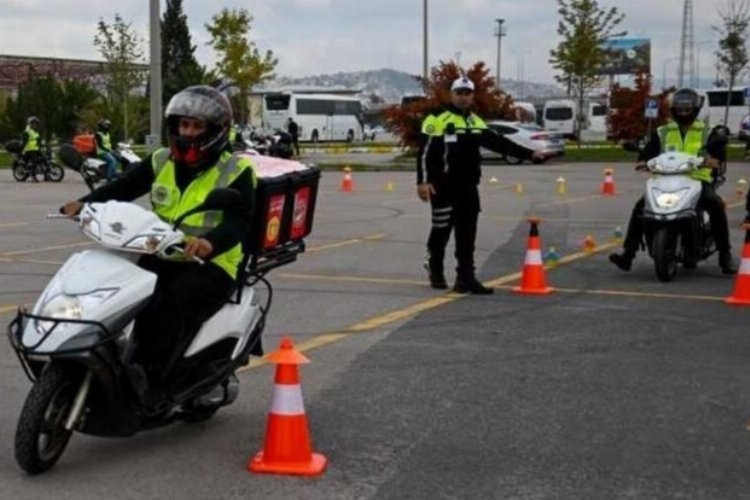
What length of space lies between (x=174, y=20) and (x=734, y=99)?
4092 cm

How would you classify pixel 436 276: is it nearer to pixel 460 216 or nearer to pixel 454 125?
pixel 460 216

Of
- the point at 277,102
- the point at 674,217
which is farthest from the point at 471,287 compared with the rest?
the point at 277,102

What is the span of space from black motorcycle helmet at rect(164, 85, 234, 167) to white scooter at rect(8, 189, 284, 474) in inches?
12.2

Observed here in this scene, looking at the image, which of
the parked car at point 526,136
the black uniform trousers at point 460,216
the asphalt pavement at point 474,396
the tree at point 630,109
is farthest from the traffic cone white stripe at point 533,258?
the tree at point 630,109

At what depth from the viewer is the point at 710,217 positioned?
11.7 metres

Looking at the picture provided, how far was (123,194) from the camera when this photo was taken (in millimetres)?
5777

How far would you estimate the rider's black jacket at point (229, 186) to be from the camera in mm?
5441

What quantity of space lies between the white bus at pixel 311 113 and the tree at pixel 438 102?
24940 mm

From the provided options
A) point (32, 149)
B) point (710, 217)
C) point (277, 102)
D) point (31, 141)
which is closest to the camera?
point (710, 217)

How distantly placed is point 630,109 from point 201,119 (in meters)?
46.6

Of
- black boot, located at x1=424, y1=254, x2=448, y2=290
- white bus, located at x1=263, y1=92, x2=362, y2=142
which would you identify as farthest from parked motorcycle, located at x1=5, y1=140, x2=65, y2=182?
white bus, located at x1=263, y1=92, x2=362, y2=142

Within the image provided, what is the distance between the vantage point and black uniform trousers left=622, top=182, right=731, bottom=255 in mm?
11633

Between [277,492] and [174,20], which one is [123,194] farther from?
[174,20]

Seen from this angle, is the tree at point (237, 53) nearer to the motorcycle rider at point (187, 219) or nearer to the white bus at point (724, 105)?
the white bus at point (724, 105)
